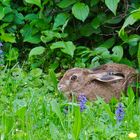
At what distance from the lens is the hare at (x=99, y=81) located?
5.88 meters

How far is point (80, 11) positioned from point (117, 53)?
2.04ft

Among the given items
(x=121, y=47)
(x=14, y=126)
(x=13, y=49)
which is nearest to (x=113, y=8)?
(x=121, y=47)

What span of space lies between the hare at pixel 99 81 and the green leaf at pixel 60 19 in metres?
0.88

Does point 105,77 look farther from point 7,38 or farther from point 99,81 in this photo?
point 7,38

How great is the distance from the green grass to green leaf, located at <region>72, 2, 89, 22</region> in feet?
2.75

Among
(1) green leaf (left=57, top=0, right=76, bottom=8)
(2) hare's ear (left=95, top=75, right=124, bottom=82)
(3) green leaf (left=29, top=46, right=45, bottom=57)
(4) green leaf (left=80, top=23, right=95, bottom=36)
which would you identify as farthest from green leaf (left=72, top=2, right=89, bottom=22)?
(2) hare's ear (left=95, top=75, right=124, bottom=82)

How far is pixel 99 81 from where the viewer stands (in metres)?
5.97

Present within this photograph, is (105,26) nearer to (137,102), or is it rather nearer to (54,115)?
(137,102)

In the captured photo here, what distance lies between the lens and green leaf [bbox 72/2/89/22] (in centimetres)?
646

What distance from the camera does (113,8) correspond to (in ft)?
19.9

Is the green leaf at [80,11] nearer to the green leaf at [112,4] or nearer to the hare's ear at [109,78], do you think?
the green leaf at [112,4]

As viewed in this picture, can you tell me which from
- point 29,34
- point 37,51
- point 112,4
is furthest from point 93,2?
point 29,34

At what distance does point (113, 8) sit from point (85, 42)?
1.22 m

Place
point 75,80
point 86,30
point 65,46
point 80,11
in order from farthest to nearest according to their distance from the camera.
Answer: point 86,30
point 65,46
point 80,11
point 75,80
